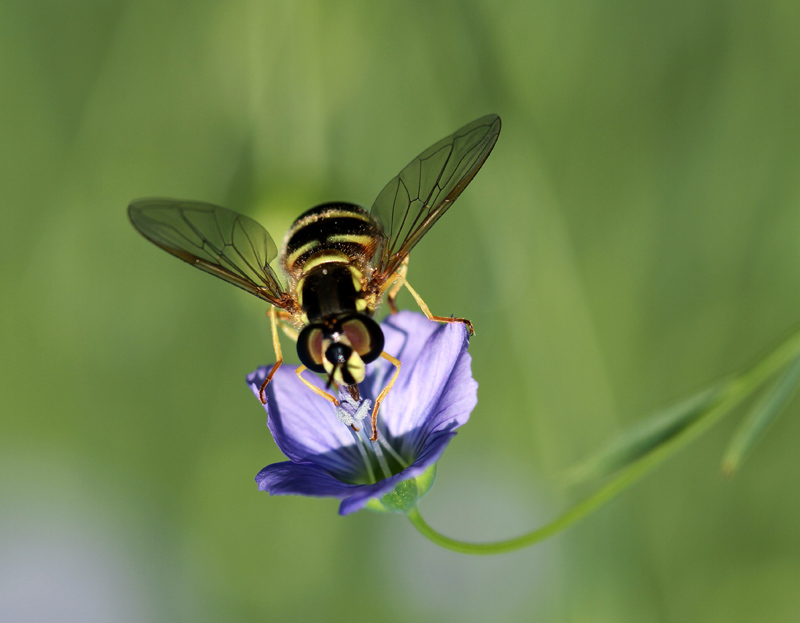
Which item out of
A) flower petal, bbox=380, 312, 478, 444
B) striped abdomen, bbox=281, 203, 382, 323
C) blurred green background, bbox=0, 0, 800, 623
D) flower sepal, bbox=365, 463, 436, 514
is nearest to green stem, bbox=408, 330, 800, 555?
flower sepal, bbox=365, 463, 436, 514

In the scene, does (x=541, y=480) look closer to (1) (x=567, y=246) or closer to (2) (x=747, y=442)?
(1) (x=567, y=246)

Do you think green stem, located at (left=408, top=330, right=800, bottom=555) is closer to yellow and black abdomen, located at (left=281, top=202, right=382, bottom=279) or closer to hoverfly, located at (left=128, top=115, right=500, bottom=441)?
hoverfly, located at (left=128, top=115, right=500, bottom=441)

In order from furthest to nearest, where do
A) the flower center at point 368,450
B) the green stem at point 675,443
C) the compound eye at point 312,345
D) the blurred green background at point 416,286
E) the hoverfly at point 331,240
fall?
the blurred green background at point 416,286, the hoverfly at point 331,240, the flower center at point 368,450, the compound eye at point 312,345, the green stem at point 675,443

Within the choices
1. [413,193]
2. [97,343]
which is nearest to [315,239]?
[413,193]

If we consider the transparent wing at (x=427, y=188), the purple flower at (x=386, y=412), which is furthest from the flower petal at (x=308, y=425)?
the transparent wing at (x=427, y=188)

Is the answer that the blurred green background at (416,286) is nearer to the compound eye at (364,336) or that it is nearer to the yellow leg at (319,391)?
the yellow leg at (319,391)

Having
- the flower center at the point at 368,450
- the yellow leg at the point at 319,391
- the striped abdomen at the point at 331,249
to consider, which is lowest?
the flower center at the point at 368,450
